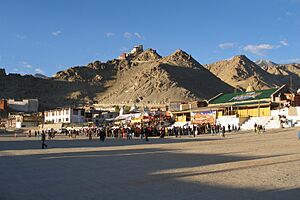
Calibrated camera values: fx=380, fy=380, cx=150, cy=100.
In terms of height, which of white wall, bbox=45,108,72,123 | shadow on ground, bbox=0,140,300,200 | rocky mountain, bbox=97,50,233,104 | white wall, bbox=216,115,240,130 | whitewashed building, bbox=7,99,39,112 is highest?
rocky mountain, bbox=97,50,233,104

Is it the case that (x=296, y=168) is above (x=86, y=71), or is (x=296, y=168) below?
below

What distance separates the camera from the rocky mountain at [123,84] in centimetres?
12938

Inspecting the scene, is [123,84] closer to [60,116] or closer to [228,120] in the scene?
[60,116]

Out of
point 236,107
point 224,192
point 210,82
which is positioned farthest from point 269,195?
point 210,82

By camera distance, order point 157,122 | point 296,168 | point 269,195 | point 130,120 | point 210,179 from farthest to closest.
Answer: point 130,120, point 157,122, point 296,168, point 210,179, point 269,195

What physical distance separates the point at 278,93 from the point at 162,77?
8649 centimetres

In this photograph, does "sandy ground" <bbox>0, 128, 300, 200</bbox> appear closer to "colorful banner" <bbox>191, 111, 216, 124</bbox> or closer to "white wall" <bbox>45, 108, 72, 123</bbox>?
"colorful banner" <bbox>191, 111, 216, 124</bbox>

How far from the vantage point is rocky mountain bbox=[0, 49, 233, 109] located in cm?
12938

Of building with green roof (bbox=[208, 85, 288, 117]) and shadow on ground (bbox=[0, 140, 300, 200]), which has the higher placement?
building with green roof (bbox=[208, 85, 288, 117])

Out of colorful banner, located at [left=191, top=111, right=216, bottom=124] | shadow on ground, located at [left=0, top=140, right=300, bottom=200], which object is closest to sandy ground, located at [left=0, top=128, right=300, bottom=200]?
A: shadow on ground, located at [left=0, top=140, right=300, bottom=200]

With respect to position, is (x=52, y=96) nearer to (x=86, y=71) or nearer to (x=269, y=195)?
(x=86, y=71)

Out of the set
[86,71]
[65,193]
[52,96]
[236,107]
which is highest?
[86,71]

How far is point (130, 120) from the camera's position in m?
64.1

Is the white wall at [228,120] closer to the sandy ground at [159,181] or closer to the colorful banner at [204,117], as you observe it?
the colorful banner at [204,117]
